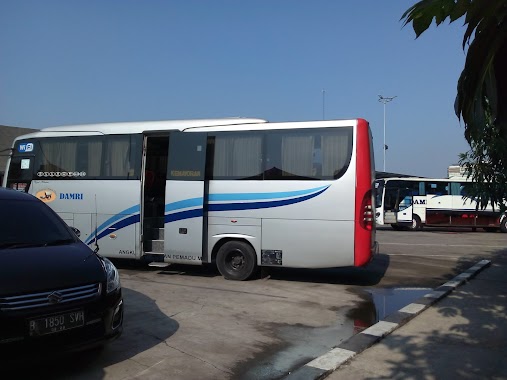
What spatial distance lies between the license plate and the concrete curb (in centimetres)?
196

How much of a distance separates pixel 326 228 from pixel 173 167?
3335 millimetres

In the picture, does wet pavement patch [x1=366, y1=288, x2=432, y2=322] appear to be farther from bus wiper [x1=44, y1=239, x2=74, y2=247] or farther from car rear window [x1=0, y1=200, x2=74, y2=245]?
car rear window [x1=0, y1=200, x2=74, y2=245]

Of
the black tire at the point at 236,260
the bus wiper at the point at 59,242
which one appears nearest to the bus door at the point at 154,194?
the black tire at the point at 236,260

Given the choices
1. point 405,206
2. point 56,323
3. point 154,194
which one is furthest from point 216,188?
point 405,206

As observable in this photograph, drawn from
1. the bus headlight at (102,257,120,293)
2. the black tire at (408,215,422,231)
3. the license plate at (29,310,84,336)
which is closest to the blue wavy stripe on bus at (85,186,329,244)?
the bus headlight at (102,257,120,293)

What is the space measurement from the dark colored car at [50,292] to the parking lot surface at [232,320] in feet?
0.94

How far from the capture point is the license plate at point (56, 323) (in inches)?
153

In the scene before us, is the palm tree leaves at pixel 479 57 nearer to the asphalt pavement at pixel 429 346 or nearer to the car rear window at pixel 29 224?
the asphalt pavement at pixel 429 346

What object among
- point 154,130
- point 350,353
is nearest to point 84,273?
point 350,353

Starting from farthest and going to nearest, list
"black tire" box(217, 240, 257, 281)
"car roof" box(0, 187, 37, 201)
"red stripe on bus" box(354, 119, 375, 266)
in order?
"black tire" box(217, 240, 257, 281) → "red stripe on bus" box(354, 119, 375, 266) → "car roof" box(0, 187, 37, 201)

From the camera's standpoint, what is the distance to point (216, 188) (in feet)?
31.4

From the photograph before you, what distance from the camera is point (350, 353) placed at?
509 cm

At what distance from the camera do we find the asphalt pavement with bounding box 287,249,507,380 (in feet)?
15.1

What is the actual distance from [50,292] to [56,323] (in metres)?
0.27
